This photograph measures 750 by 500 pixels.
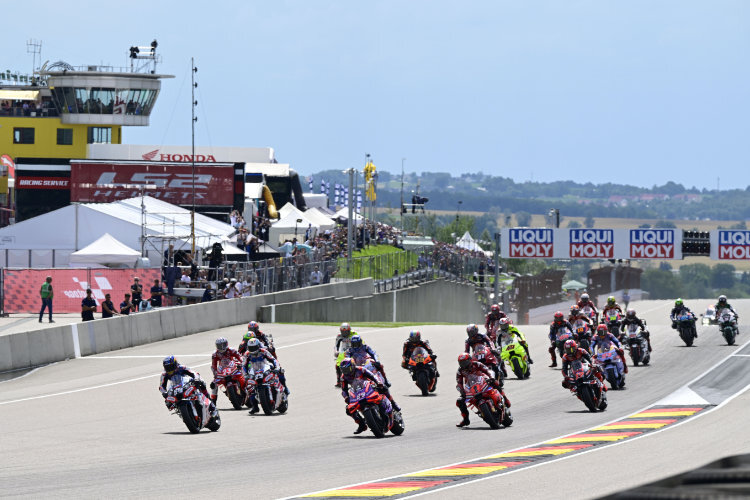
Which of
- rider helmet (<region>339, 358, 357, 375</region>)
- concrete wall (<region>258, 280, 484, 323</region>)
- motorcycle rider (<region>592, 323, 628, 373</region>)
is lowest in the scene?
concrete wall (<region>258, 280, 484, 323</region>)

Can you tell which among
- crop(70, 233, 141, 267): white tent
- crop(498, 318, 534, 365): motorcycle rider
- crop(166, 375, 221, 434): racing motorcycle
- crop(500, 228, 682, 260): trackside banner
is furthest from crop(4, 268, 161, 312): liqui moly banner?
crop(500, 228, 682, 260): trackside banner

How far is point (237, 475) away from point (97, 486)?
5.63ft

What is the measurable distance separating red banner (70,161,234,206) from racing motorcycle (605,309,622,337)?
143 ft

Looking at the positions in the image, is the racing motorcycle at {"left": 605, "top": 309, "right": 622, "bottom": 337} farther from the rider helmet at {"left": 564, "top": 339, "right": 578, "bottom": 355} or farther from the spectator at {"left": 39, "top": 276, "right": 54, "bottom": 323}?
the spectator at {"left": 39, "top": 276, "right": 54, "bottom": 323}

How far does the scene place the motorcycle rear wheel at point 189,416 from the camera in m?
19.6

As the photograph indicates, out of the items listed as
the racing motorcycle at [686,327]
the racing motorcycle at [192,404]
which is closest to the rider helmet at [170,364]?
the racing motorcycle at [192,404]

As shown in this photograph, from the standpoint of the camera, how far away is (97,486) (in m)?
14.1

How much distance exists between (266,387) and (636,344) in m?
13.0

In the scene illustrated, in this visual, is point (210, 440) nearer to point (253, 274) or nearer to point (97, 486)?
point (97, 486)

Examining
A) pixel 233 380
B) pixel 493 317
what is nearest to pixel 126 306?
pixel 493 317

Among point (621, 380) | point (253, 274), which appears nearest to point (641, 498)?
point (621, 380)

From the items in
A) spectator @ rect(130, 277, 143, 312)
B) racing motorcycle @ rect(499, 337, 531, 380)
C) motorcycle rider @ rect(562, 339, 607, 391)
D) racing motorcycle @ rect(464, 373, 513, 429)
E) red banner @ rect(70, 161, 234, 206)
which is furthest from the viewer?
red banner @ rect(70, 161, 234, 206)

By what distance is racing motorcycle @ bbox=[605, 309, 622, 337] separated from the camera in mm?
31281

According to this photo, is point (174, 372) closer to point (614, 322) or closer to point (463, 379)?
point (463, 379)
